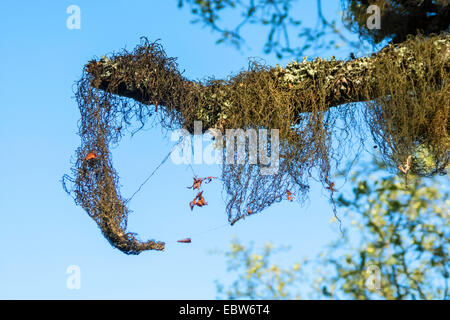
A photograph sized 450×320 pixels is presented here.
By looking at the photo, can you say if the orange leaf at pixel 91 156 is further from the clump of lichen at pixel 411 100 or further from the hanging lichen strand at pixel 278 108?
the clump of lichen at pixel 411 100

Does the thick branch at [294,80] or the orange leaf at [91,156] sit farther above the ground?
the thick branch at [294,80]

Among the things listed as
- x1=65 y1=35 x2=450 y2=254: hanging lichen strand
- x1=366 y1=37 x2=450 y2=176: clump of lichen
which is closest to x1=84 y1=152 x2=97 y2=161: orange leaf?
x1=65 y1=35 x2=450 y2=254: hanging lichen strand

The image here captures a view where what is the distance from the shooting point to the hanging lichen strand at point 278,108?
2.91 meters

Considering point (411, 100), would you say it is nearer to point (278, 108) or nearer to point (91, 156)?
point (278, 108)

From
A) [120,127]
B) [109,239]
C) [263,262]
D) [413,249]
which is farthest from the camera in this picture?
[263,262]

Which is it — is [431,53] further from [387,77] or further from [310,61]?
[310,61]

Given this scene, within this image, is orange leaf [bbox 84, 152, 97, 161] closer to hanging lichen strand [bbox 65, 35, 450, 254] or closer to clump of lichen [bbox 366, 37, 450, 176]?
hanging lichen strand [bbox 65, 35, 450, 254]

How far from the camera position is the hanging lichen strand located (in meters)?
2.91

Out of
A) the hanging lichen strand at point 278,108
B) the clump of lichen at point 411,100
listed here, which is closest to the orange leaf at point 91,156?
the hanging lichen strand at point 278,108

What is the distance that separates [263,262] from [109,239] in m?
4.30

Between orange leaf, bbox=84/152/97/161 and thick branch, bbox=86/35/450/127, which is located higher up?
thick branch, bbox=86/35/450/127

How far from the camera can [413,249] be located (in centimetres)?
534

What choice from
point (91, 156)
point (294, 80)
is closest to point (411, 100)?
point (294, 80)
